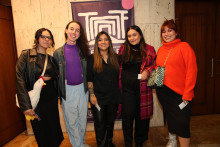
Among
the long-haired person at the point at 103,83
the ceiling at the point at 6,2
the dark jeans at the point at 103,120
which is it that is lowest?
the dark jeans at the point at 103,120

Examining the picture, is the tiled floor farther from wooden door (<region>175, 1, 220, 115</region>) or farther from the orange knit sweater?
the orange knit sweater

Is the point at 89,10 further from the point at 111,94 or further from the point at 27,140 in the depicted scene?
the point at 27,140

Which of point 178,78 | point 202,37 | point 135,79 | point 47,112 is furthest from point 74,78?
point 202,37

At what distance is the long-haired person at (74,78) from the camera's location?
199cm

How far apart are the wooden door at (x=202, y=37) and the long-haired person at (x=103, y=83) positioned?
203 cm

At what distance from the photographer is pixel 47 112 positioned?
1.88 meters

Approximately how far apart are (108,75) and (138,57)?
46 centimetres

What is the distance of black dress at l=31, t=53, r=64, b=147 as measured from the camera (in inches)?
71.8

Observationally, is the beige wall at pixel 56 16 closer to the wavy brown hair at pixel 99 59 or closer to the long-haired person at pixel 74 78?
the long-haired person at pixel 74 78

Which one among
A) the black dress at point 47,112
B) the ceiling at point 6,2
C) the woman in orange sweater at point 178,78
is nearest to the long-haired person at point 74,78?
the black dress at point 47,112

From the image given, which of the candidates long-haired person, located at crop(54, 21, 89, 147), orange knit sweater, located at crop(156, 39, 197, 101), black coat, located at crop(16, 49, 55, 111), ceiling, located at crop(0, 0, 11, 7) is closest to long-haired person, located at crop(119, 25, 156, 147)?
orange knit sweater, located at crop(156, 39, 197, 101)

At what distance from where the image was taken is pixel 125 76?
2.02 metres

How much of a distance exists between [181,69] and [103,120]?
45.8 inches

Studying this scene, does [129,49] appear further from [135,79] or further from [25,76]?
[25,76]
